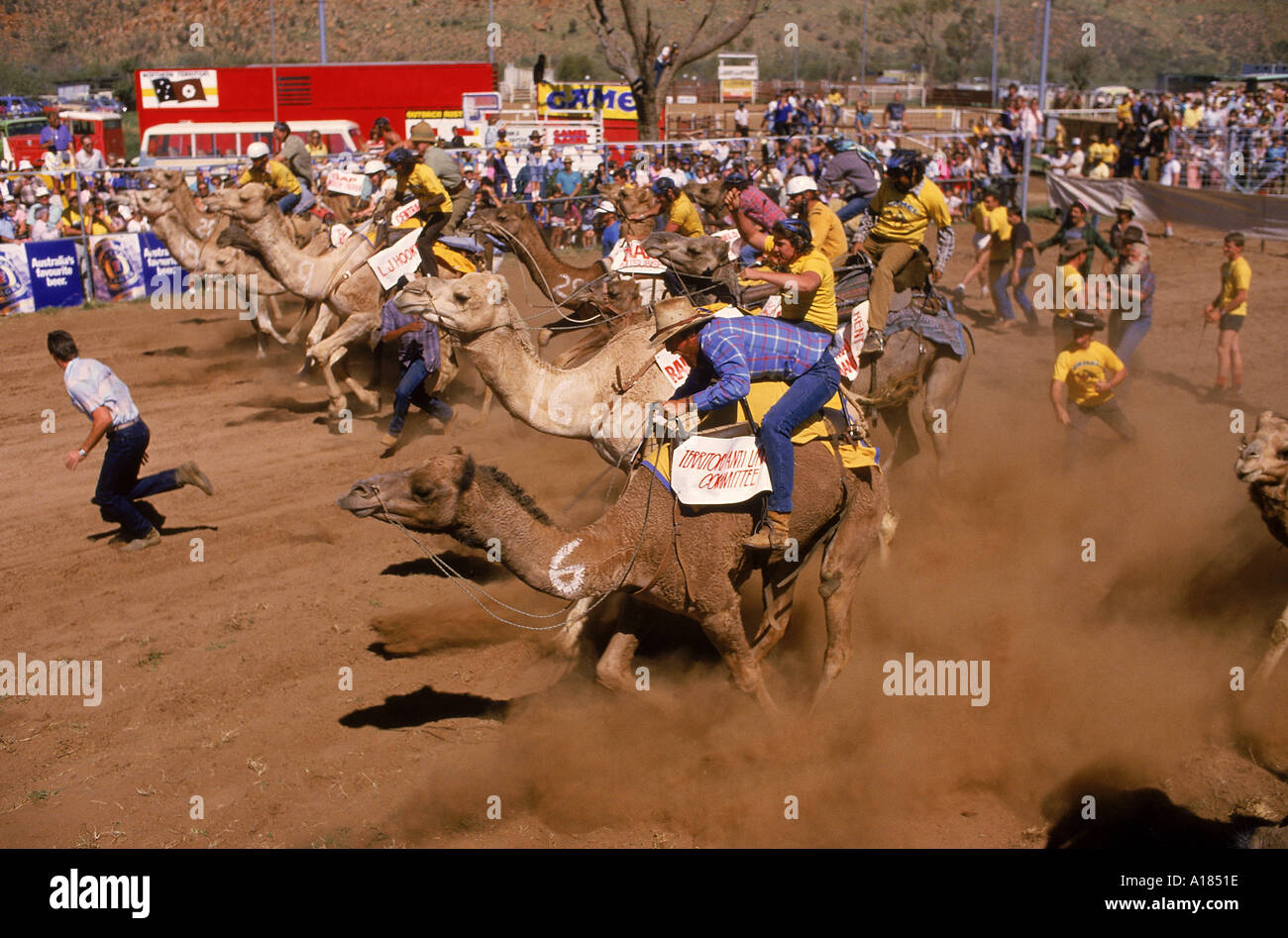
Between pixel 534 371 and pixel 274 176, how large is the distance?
11860 millimetres

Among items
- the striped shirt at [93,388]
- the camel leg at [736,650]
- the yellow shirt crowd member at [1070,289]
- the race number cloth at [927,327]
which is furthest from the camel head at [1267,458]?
the striped shirt at [93,388]

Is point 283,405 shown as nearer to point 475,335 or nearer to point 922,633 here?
point 475,335

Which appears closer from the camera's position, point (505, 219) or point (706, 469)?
point (706, 469)

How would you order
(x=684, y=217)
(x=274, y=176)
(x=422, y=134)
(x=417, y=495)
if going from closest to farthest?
(x=417, y=495) < (x=684, y=217) < (x=422, y=134) < (x=274, y=176)

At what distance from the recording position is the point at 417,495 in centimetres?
633

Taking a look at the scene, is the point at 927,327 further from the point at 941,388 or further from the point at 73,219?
the point at 73,219

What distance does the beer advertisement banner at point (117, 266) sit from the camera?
71.8 feet

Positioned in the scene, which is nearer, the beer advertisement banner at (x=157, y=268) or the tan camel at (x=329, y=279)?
the tan camel at (x=329, y=279)

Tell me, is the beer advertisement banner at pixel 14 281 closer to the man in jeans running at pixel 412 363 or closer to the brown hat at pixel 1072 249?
the man in jeans running at pixel 412 363

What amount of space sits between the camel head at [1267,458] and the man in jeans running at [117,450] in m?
8.54

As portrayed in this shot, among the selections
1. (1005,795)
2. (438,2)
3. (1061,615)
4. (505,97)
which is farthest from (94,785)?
(438,2)

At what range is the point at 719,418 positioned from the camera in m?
7.67

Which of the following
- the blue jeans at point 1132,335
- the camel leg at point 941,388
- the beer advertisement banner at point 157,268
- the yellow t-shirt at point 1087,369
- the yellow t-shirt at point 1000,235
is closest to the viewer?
the yellow t-shirt at point 1087,369

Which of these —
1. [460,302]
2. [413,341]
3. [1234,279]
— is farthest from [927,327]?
[413,341]
